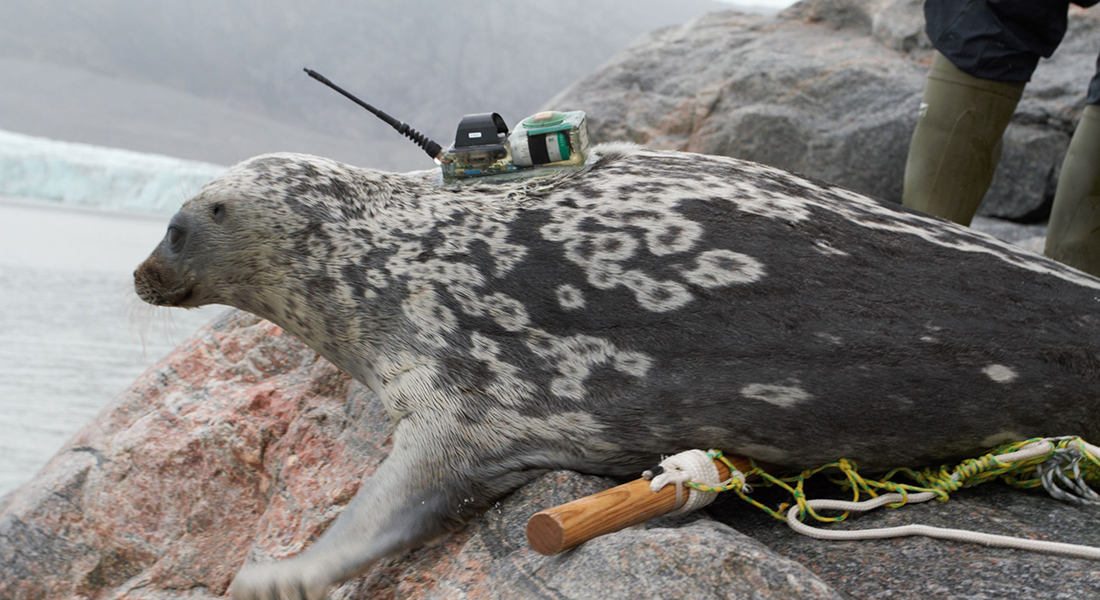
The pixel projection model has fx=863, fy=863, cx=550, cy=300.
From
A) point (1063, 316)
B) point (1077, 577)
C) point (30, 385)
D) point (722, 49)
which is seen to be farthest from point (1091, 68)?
point (30, 385)

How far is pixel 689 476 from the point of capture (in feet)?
4.35

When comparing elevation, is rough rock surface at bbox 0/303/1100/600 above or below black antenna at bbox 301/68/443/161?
below

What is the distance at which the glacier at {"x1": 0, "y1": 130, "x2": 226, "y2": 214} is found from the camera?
9758mm

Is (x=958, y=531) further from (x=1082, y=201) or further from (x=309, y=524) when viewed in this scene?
(x=1082, y=201)

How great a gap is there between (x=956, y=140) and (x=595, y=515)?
5.60ft

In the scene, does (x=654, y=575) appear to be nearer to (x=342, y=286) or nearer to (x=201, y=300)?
(x=342, y=286)

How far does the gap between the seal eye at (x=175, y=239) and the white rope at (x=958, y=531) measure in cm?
135

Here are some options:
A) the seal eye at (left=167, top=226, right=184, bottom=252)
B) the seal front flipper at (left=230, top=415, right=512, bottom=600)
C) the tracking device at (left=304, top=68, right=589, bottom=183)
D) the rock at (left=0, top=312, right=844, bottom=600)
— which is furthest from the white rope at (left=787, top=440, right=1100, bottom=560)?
the seal eye at (left=167, top=226, right=184, bottom=252)

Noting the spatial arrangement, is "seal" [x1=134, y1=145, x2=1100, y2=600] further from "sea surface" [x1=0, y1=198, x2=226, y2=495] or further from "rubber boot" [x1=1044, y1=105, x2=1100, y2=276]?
"rubber boot" [x1=1044, y1=105, x2=1100, y2=276]

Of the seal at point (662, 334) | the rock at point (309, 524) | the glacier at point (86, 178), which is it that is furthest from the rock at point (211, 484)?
the glacier at point (86, 178)

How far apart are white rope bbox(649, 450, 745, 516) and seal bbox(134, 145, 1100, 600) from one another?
9 cm

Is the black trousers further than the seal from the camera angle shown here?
Yes

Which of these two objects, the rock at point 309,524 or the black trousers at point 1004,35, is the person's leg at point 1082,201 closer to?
the black trousers at point 1004,35

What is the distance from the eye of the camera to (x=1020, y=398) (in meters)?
1.40
